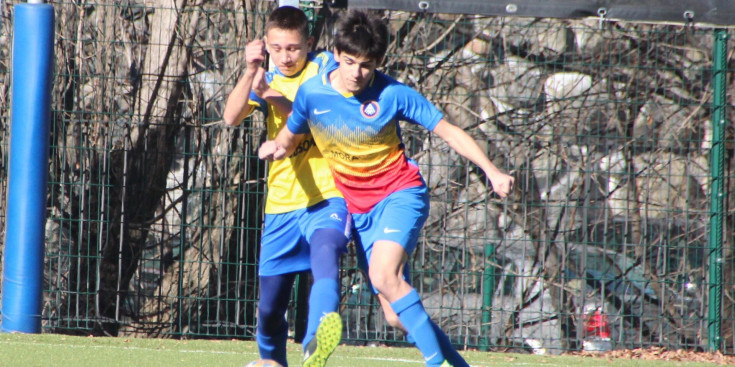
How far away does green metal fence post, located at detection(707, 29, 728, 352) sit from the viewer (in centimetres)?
643

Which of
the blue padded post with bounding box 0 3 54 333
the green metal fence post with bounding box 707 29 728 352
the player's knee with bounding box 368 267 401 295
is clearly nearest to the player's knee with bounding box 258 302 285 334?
the player's knee with bounding box 368 267 401 295

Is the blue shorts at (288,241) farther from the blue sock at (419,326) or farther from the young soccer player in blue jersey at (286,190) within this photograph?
the blue sock at (419,326)

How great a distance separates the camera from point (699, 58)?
740 centimetres

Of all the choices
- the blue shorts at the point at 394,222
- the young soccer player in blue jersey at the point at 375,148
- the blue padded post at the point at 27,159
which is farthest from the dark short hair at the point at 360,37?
the blue padded post at the point at 27,159

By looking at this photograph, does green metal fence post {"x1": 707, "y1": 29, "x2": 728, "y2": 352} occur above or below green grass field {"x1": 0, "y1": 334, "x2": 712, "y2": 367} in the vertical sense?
above

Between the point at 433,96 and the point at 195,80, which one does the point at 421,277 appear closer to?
the point at 433,96

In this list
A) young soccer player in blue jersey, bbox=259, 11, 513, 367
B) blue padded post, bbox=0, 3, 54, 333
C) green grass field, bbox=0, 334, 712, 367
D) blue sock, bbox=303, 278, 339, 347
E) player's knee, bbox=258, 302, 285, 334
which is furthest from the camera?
blue padded post, bbox=0, 3, 54, 333

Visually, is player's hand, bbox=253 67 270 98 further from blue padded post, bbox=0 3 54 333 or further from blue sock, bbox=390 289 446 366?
blue padded post, bbox=0 3 54 333

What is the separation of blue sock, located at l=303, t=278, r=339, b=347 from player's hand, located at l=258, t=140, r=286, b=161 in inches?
22.3

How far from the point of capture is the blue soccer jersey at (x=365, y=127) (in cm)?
383

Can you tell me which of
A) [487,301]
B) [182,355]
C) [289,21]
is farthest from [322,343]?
[487,301]

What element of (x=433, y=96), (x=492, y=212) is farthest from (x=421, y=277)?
(x=433, y=96)

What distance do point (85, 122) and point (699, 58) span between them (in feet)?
16.6

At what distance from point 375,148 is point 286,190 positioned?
532mm
